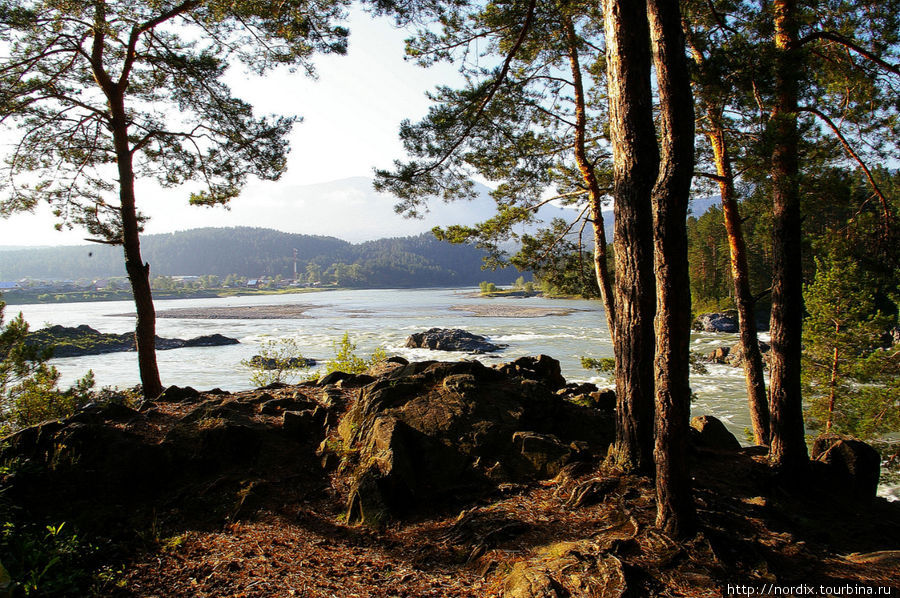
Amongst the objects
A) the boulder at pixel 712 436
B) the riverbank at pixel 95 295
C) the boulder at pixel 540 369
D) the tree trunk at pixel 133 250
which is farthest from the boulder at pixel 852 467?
the riverbank at pixel 95 295

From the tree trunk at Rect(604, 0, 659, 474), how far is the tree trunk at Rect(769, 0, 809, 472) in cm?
196

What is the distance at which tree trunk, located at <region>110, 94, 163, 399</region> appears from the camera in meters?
7.38

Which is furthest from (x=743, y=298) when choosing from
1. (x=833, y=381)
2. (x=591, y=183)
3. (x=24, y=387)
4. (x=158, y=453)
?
(x=24, y=387)

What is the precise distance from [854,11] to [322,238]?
591 ft

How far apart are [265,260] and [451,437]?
162227 mm

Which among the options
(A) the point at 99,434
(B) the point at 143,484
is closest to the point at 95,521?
(B) the point at 143,484

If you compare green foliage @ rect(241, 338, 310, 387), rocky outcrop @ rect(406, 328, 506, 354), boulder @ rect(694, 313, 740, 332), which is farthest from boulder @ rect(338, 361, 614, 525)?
boulder @ rect(694, 313, 740, 332)

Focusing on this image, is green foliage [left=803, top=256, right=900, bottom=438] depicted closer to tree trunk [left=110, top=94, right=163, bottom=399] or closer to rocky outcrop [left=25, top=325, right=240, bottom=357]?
tree trunk [left=110, top=94, right=163, bottom=399]

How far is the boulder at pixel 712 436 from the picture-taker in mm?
6069

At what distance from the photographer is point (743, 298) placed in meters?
7.47

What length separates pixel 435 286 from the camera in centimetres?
12862

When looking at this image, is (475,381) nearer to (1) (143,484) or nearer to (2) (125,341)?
(1) (143,484)

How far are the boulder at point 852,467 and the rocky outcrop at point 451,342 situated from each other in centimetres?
1982

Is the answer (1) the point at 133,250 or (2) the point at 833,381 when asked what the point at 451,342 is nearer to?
(2) the point at 833,381
